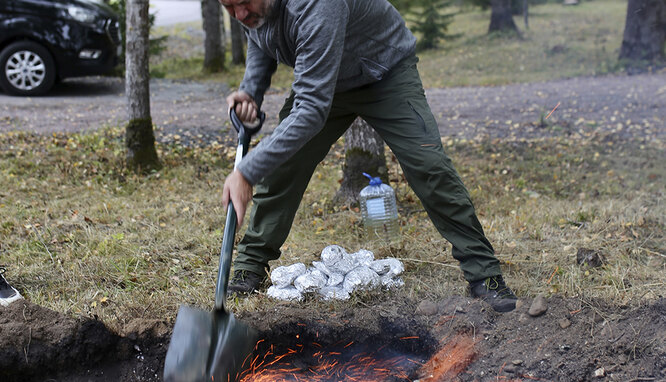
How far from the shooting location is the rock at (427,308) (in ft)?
10.5

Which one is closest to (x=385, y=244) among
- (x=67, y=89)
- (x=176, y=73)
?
(x=67, y=89)

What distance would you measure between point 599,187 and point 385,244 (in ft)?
9.04

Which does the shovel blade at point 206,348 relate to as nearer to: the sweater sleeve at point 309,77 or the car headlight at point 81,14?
the sweater sleeve at point 309,77

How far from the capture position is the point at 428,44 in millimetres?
13016

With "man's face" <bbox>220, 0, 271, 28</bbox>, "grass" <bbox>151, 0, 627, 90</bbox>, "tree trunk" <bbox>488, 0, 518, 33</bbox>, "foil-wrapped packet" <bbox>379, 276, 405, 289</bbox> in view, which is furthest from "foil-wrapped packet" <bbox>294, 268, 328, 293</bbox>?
"tree trunk" <bbox>488, 0, 518, 33</bbox>

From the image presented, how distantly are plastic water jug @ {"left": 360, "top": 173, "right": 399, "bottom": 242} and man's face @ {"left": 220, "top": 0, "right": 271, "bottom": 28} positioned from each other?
2088mm

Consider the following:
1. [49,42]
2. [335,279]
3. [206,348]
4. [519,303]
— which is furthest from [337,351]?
[49,42]

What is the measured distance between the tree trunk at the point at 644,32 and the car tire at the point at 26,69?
9166 millimetres

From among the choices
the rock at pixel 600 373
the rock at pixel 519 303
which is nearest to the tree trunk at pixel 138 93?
the rock at pixel 519 303

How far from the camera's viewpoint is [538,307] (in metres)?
3.00

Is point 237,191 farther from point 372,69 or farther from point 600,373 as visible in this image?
point 600,373

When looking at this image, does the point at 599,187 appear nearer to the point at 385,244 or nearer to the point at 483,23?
the point at 385,244

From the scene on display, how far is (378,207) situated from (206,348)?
7.91 feet

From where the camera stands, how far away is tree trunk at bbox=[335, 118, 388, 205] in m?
4.94
